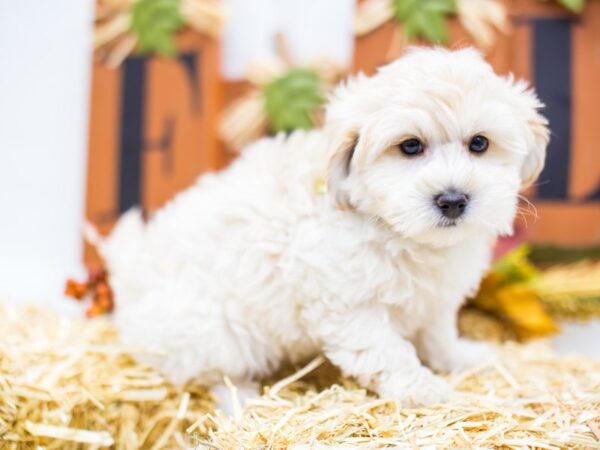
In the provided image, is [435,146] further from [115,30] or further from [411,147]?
[115,30]

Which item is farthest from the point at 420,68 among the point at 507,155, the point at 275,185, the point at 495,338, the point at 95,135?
the point at 95,135

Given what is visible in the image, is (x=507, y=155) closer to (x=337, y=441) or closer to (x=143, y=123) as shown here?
(x=337, y=441)

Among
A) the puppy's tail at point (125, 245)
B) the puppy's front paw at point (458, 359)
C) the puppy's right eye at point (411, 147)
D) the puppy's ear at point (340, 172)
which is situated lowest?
the puppy's front paw at point (458, 359)

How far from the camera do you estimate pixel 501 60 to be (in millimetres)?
2799

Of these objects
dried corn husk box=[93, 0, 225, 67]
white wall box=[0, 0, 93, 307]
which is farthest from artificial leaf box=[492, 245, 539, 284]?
white wall box=[0, 0, 93, 307]

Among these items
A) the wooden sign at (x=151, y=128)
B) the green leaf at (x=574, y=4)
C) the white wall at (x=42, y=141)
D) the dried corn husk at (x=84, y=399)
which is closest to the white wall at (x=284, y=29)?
the wooden sign at (x=151, y=128)

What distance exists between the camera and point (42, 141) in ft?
10.7

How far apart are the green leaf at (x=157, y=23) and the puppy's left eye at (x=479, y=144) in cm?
178

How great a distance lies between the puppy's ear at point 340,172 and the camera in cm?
178

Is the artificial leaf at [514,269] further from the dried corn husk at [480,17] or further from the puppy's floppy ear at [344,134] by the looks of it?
the puppy's floppy ear at [344,134]

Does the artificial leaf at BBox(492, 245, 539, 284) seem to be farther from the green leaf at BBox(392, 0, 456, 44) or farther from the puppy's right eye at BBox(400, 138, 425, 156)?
the puppy's right eye at BBox(400, 138, 425, 156)

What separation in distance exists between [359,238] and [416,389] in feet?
1.57

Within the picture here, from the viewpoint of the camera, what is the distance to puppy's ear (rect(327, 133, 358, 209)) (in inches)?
70.2

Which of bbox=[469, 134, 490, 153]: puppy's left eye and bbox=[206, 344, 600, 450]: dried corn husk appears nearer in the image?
bbox=[206, 344, 600, 450]: dried corn husk
